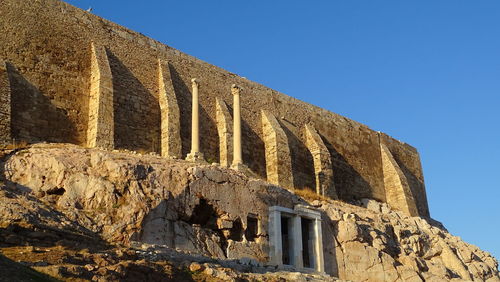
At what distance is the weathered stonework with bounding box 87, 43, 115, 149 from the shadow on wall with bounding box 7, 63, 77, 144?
0.72m

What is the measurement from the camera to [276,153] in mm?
28438

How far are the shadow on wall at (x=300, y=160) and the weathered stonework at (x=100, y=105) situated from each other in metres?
9.93

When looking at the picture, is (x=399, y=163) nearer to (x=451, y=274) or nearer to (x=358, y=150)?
(x=358, y=150)

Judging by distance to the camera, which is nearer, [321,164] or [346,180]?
[321,164]

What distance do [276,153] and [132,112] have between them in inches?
283

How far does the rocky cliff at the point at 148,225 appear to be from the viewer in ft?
40.9

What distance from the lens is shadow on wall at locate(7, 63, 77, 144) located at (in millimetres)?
20578

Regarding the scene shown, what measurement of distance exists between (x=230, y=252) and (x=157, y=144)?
7.89 m

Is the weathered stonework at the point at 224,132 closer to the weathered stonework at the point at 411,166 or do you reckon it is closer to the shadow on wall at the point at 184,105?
the shadow on wall at the point at 184,105

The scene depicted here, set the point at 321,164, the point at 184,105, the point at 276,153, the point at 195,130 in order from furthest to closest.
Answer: the point at 321,164 → the point at 276,153 → the point at 184,105 → the point at 195,130


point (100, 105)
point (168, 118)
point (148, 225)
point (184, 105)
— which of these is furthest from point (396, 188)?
point (148, 225)

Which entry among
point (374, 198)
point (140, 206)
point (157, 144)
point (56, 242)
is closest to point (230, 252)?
point (140, 206)

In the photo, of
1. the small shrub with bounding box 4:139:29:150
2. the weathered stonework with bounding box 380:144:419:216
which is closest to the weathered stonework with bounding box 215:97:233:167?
the small shrub with bounding box 4:139:29:150

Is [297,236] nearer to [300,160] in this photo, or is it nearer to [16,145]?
[16,145]
